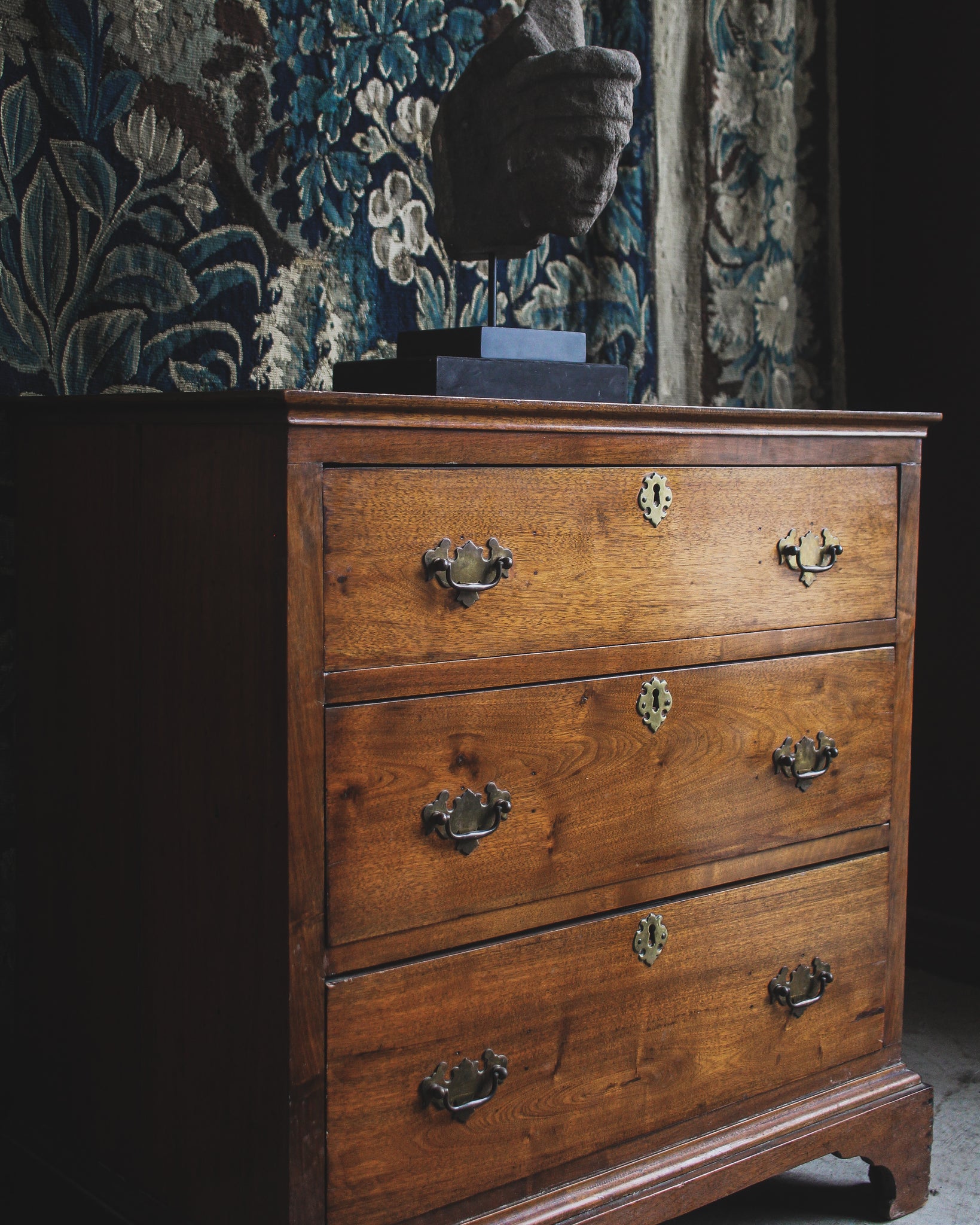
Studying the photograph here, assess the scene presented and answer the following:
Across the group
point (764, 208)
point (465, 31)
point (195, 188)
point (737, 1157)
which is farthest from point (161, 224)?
point (737, 1157)

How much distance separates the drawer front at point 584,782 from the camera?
132 centimetres

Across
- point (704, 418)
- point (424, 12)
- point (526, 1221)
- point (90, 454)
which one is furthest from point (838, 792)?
point (424, 12)

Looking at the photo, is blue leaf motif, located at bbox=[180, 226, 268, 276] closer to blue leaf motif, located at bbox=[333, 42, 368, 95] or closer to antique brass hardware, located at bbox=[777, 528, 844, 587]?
blue leaf motif, located at bbox=[333, 42, 368, 95]

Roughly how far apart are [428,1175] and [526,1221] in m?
0.16

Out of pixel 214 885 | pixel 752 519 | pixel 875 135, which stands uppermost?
pixel 875 135

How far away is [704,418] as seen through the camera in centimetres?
157

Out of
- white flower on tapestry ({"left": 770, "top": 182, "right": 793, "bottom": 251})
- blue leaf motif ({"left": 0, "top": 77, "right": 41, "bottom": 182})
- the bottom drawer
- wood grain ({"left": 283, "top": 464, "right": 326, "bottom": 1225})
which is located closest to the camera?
wood grain ({"left": 283, "top": 464, "right": 326, "bottom": 1225})

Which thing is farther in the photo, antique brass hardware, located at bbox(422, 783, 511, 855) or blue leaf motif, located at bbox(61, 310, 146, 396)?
blue leaf motif, located at bbox(61, 310, 146, 396)

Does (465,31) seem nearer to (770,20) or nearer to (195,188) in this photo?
(195,188)

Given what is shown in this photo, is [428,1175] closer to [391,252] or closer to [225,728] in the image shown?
[225,728]

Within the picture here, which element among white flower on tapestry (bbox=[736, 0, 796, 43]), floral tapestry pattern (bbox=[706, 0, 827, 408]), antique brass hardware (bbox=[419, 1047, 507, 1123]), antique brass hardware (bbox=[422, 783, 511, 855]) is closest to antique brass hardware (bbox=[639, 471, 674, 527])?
antique brass hardware (bbox=[422, 783, 511, 855])

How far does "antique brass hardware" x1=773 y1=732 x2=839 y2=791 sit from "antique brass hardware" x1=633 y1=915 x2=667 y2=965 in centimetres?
27

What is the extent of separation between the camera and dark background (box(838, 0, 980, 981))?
2.57 metres

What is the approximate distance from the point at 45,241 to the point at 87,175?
0.11 m
